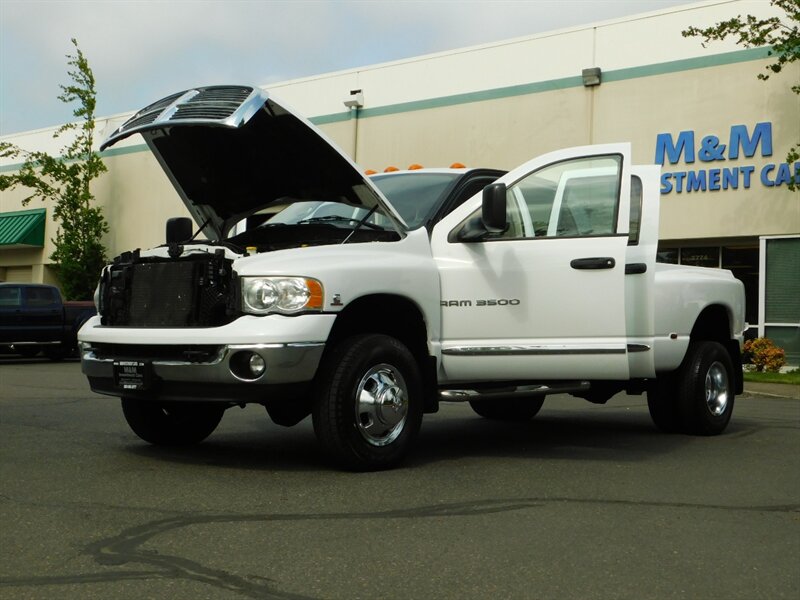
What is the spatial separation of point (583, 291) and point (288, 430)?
295 centimetres

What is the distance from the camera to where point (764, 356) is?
1903cm

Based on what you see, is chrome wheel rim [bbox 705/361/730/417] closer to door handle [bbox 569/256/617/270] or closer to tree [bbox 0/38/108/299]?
door handle [bbox 569/256/617/270]

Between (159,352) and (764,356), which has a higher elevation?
(159,352)

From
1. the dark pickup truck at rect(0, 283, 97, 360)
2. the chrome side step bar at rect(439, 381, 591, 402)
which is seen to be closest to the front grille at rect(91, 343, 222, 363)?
the chrome side step bar at rect(439, 381, 591, 402)

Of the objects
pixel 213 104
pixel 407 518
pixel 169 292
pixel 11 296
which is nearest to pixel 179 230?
pixel 169 292

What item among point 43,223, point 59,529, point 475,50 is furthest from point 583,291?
point 43,223

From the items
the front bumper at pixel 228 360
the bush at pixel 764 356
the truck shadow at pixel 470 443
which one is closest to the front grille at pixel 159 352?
the front bumper at pixel 228 360

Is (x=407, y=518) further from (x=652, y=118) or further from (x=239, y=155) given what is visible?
(x=652, y=118)

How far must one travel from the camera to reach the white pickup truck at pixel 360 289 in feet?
20.2

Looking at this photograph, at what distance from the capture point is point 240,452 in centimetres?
735

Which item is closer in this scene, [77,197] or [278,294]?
[278,294]

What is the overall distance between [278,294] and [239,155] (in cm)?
143

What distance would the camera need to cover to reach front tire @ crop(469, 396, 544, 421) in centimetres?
966

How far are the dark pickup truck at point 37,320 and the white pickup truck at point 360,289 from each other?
1627 cm
